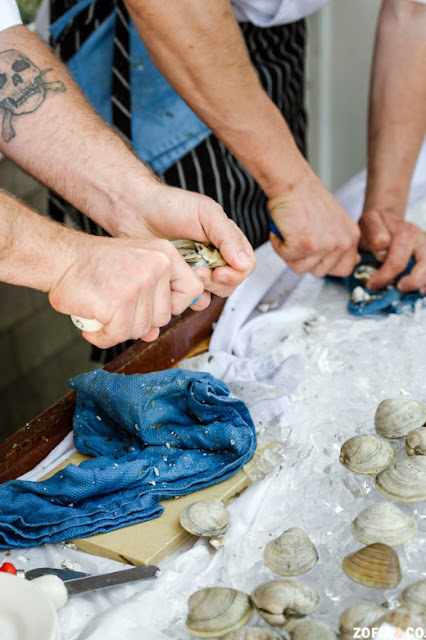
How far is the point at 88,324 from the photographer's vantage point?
37.3 inches

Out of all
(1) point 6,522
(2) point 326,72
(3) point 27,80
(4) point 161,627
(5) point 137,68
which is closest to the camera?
(4) point 161,627

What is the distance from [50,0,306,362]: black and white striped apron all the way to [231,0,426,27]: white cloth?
0.19ft

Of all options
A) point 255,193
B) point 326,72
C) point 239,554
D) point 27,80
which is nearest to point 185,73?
point 27,80

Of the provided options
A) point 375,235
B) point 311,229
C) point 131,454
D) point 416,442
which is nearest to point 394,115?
point 375,235

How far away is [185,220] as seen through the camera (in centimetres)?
117

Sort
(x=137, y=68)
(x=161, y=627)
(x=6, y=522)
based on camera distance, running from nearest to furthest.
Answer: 1. (x=161, y=627)
2. (x=6, y=522)
3. (x=137, y=68)

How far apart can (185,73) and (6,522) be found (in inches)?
36.3

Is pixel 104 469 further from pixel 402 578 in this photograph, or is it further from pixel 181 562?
pixel 402 578

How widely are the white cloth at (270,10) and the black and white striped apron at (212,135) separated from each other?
2.3 inches

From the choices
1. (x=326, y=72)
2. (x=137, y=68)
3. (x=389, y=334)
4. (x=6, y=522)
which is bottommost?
(x=326, y=72)

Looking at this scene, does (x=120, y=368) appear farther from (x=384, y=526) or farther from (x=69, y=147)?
(x=384, y=526)

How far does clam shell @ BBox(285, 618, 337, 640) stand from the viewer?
0.69 m

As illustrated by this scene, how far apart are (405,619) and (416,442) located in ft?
1.00

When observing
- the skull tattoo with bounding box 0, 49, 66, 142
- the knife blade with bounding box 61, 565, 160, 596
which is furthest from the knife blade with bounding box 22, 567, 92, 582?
the skull tattoo with bounding box 0, 49, 66, 142
